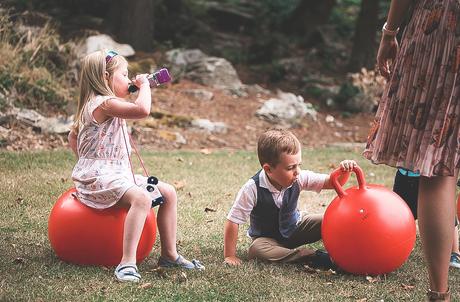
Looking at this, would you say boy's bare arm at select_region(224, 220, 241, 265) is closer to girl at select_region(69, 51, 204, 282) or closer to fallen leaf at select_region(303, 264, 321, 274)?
girl at select_region(69, 51, 204, 282)

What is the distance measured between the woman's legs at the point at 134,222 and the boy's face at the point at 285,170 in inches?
31.8

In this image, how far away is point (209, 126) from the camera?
10.7m

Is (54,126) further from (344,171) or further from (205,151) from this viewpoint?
(344,171)

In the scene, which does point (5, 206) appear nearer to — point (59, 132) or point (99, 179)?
point (99, 179)

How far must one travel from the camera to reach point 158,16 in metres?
16.4

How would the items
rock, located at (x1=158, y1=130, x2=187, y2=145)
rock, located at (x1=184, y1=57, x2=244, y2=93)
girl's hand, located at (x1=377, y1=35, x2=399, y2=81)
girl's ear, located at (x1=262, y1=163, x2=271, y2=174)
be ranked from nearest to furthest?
girl's hand, located at (x1=377, y1=35, x2=399, y2=81), girl's ear, located at (x1=262, y1=163, x2=271, y2=174), rock, located at (x1=158, y1=130, x2=187, y2=145), rock, located at (x1=184, y1=57, x2=244, y2=93)

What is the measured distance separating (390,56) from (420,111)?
1.53 ft

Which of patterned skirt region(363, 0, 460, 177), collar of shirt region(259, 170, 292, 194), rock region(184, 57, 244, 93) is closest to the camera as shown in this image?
patterned skirt region(363, 0, 460, 177)

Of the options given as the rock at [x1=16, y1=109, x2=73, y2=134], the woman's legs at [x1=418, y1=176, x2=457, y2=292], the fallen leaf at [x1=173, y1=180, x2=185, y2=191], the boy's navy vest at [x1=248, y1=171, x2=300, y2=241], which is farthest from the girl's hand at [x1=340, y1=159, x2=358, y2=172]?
the rock at [x1=16, y1=109, x2=73, y2=134]

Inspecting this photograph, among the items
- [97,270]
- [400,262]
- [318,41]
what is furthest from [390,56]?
[318,41]

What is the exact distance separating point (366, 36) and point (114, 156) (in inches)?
484

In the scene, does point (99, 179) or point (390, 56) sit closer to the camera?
point (390, 56)

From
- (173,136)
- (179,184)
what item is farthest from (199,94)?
(179,184)

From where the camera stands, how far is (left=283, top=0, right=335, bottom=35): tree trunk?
18.8m
